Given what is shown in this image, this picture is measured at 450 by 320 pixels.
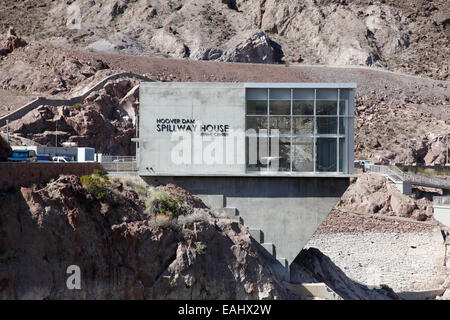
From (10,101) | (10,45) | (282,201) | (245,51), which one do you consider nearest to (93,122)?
(10,101)

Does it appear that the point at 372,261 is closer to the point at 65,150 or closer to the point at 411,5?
the point at 65,150

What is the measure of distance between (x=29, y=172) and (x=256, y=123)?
8944mm

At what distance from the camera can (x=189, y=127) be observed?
27016 millimetres

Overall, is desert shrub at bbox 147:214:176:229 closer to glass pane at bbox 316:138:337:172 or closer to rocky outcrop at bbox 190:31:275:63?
glass pane at bbox 316:138:337:172

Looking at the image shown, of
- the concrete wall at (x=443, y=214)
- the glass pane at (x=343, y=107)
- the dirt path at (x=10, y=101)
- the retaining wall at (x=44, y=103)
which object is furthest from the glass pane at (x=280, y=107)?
the dirt path at (x=10, y=101)

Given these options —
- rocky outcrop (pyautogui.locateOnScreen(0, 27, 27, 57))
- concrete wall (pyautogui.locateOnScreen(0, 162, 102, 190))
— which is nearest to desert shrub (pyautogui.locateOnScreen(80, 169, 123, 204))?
concrete wall (pyautogui.locateOnScreen(0, 162, 102, 190))

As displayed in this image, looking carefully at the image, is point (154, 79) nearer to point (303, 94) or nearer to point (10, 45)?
point (10, 45)

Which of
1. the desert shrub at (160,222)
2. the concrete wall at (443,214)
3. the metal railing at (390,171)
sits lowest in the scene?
the concrete wall at (443,214)

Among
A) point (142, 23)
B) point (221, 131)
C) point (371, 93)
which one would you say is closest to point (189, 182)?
point (221, 131)

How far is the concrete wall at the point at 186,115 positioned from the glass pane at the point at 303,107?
195 centimetres

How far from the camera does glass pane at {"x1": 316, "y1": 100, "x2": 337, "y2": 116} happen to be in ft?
88.0

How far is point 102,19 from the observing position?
101625 millimetres

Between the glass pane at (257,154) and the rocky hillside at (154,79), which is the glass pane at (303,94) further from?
the rocky hillside at (154,79)

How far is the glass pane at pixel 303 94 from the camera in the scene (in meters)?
26.8
